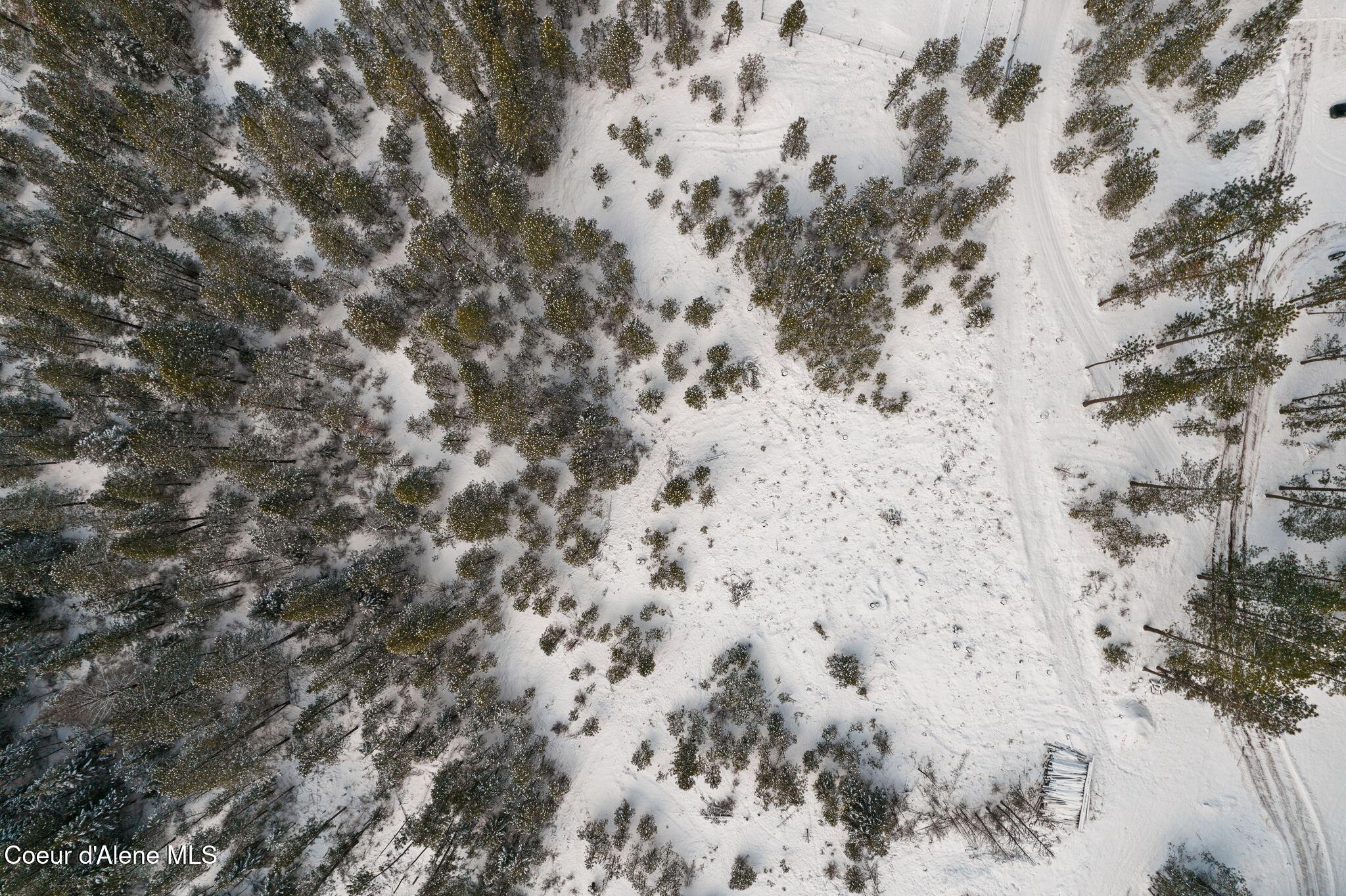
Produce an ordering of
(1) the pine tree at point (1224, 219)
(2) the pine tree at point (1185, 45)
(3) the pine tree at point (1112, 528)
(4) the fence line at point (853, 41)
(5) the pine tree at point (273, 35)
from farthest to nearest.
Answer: (4) the fence line at point (853, 41) → (5) the pine tree at point (273, 35) → (3) the pine tree at point (1112, 528) → (2) the pine tree at point (1185, 45) → (1) the pine tree at point (1224, 219)

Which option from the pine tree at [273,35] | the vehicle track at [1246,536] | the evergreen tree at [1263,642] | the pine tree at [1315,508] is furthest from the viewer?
the pine tree at [273,35]

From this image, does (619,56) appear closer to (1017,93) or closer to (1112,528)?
(1017,93)

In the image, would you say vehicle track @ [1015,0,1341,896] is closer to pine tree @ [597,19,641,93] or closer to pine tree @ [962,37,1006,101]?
pine tree @ [962,37,1006,101]

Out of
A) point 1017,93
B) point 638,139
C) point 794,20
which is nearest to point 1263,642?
point 1017,93

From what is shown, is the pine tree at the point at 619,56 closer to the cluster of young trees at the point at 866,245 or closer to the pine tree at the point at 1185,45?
the cluster of young trees at the point at 866,245

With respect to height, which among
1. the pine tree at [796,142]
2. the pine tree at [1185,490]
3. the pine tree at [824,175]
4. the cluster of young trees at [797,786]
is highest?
the pine tree at [796,142]

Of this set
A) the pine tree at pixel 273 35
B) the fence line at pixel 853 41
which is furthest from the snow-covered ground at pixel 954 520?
the pine tree at pixel 273 35

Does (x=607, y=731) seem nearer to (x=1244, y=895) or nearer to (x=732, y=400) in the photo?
(x=732, y=400)
